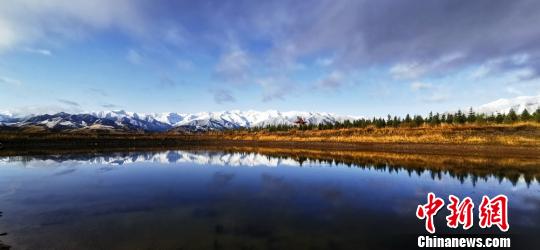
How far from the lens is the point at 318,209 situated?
15.6 meters

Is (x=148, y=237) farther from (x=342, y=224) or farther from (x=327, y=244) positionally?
(x=342, y=224)

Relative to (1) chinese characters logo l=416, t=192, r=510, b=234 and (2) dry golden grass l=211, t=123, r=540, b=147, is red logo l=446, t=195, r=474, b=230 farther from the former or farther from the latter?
(2) dry golden grass l=211, t=123, r=540, b=147

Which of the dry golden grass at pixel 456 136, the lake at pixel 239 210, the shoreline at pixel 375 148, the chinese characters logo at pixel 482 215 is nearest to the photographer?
the lake at pixel 239 210

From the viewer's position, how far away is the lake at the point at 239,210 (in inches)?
433

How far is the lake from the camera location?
11.0 meters

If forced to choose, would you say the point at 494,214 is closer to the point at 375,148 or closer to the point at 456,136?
the point at 456,136

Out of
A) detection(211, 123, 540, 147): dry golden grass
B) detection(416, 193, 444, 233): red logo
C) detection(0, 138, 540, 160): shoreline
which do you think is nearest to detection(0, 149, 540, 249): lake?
detection(416, 193, 444, 233): red logo

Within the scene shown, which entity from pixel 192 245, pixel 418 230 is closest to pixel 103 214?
pixel 192 245

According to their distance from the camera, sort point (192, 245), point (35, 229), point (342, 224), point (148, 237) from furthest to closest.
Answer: point (342, 224)
point (35, 229)
point (148, 237)
point (192, 245)

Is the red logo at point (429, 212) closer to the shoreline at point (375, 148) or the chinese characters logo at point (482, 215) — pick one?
the chinese characters logo at point (482, 215)

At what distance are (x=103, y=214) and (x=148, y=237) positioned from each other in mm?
4676

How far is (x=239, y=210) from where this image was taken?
15266 millimetres

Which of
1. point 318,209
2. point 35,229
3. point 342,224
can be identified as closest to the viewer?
point 35,229

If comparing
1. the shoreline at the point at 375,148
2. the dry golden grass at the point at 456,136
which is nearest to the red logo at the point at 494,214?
the shoreline at the point at 375,148
